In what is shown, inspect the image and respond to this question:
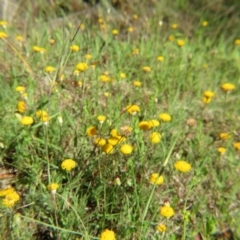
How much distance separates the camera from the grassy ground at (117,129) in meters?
Answer: 1.92

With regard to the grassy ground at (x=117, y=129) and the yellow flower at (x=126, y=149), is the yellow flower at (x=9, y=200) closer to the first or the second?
the grassy ground at (x=117, y=129)

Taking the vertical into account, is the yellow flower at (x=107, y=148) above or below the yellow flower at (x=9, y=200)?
above

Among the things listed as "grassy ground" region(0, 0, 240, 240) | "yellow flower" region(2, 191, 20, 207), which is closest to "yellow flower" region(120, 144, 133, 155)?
"grassy ground" region(0, 0, 240, 240)

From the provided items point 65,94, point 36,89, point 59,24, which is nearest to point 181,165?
point 65,94

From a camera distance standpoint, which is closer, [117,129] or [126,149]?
[126,149]

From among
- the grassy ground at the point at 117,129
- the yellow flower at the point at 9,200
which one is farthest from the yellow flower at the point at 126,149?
the yellow flower at the point at 9,200

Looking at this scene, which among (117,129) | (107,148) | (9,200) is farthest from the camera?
(117,129)

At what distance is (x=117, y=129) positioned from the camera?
234 cm

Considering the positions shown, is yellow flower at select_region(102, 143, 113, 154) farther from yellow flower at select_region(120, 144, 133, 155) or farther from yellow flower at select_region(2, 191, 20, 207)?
yellow flower at select_region(2, 191, 20, 207)

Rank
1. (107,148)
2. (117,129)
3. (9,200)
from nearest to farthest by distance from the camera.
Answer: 1. (9,200)
2. (107,148)
3. (117,129)

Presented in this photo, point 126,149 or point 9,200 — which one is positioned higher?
point 126,149

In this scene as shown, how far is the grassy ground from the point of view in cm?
192

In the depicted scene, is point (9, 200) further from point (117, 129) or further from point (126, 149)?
point (117, 129)

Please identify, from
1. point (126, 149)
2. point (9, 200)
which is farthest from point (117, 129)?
point (9, 200)
